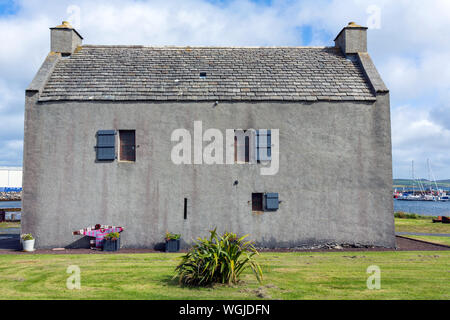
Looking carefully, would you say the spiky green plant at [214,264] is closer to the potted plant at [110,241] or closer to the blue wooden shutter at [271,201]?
the blue wooden shutter at [271,201]

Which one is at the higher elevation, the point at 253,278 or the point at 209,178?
the point at 209,178

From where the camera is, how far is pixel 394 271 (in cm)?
905

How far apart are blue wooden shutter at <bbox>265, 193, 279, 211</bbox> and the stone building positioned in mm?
37

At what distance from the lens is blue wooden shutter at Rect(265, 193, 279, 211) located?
12969 mm

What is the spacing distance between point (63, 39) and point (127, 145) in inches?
239

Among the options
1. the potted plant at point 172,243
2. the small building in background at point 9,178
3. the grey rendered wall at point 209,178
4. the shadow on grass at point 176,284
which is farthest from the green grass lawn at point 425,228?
the small building in background at point 9,178

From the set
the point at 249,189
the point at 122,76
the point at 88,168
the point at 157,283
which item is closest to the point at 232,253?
the point at 157,283

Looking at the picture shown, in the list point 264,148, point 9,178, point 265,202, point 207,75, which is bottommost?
point 265,202

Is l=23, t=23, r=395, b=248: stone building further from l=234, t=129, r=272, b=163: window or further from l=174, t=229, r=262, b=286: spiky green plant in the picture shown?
l=174, t=229, r=262, b=286: spiky green plant

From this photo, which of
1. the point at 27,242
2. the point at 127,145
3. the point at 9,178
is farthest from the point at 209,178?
the point at 9,178

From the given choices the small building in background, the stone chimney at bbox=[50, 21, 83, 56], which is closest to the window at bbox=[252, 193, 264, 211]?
the stone chimney at bbox=[50, 21, 83, 56]

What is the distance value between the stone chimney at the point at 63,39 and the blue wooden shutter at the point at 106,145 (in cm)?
494

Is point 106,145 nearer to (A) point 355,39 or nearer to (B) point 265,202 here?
(B) point 265,202

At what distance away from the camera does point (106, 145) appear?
13109 mm
